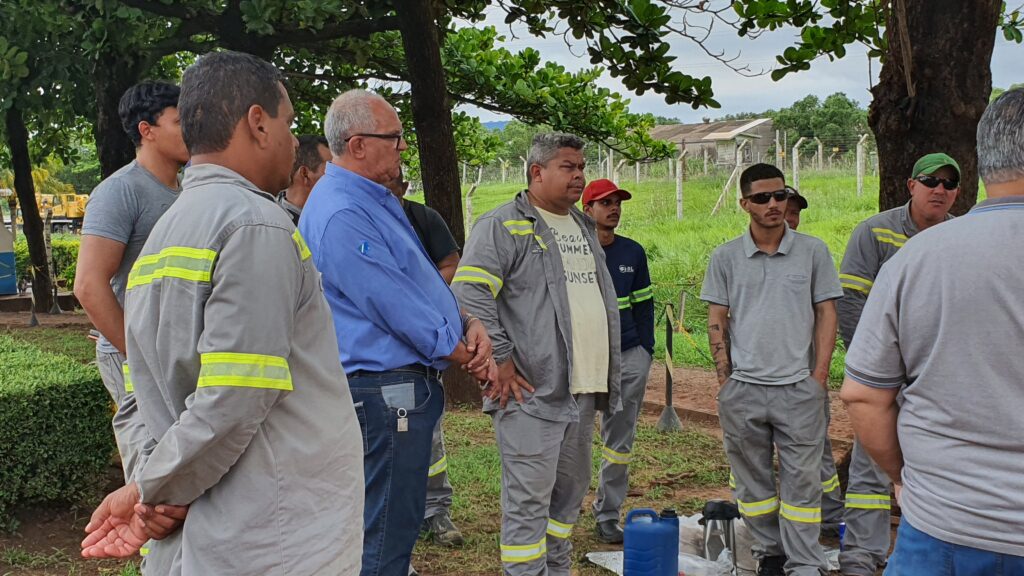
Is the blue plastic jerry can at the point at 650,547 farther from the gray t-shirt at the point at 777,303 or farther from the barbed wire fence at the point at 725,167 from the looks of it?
the barbed wire fence at the point at 725,167

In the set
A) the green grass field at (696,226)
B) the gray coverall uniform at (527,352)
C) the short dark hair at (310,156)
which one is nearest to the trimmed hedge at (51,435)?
the short dark hair at (310,156)

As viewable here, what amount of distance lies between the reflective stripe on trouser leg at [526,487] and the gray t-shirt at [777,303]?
4.16 feet

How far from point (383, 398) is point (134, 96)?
1503mm

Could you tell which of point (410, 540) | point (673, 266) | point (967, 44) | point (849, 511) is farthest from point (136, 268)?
point (673, 266)

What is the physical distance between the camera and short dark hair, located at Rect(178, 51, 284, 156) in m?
2.38

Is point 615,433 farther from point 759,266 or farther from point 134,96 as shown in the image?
point 134,96

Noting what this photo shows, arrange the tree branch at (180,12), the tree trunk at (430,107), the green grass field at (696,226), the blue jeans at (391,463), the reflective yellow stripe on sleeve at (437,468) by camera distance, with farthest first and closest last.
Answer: the green grass field at (696,226) → the tree branch at (180,12) → the tree trunk at (430,107) → the reflective yellow stripe on sleeve at (437,468) → the blue jeans at (391,463)

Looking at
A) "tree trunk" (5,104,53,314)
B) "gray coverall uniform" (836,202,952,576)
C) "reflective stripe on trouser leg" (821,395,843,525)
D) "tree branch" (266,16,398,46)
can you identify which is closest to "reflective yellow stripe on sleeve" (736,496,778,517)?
"gray coverall uniform" (836,202,952,576)

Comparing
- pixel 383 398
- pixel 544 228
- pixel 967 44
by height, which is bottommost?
pixel 383 398

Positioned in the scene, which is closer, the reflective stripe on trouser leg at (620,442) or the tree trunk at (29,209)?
the reflective stripe on trouser leg at (620,442)

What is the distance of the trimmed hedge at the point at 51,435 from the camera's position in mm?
5434

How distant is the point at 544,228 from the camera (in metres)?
4.75

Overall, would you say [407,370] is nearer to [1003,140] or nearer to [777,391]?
[1003,140]

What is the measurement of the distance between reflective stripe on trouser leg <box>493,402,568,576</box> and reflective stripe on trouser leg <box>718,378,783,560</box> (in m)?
1.18
